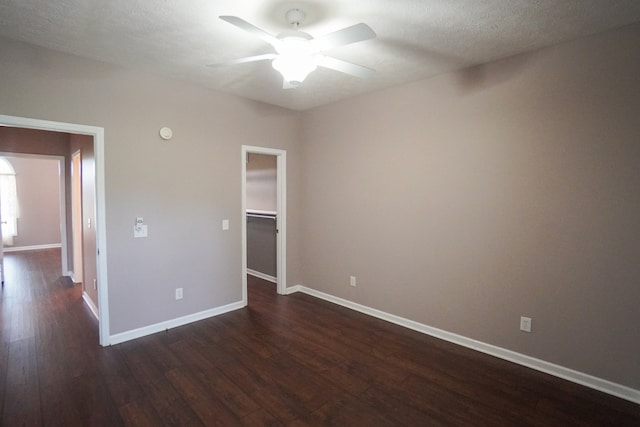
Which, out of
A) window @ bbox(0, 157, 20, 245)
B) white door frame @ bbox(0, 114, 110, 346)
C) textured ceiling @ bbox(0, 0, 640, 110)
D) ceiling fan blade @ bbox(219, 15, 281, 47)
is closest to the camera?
ceiling fan blade @ bbox(219, 15, 281, 47)

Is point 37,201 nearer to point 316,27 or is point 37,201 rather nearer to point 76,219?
point 76,219

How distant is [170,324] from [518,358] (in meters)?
3.43

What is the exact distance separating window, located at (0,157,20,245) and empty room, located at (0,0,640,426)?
17.4ft

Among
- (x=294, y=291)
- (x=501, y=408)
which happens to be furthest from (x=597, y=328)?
(x=294, y=291)

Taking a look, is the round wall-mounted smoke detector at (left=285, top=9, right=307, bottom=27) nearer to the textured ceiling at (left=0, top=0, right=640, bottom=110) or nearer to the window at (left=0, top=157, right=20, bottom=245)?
the textured ceiling at (left=0, top=0, right=640, bottom=110)

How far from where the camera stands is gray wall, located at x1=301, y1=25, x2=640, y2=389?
7.28 ft

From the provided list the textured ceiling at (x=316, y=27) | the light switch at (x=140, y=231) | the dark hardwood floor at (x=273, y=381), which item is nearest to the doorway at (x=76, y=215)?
the dark hardwood floor at (x=273, y=381)

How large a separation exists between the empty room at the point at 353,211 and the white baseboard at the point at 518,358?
0.05 ft

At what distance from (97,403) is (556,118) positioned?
13.2 ft

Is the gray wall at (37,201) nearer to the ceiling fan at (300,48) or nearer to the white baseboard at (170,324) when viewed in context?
the white baseboard at (170,324)

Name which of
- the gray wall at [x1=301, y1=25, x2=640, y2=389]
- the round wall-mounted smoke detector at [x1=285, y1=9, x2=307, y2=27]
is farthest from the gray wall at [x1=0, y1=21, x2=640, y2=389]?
the round wall-mounted smoke detector at [x1=285, y1=9, x2=307, y2=27]

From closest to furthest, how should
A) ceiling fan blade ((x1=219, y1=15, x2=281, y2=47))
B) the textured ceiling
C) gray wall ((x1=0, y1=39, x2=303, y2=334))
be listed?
ceiling fan blade ((x1=219, y1=15, x2=281, y2=47)) < the textured ceiling < gray wall ((x1=0, y1=39, x2=303, y2=334))

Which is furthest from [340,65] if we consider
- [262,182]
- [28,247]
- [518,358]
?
[28,247]

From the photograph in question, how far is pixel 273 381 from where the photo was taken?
2.42 meters
